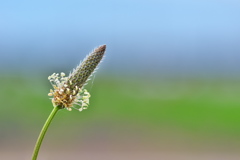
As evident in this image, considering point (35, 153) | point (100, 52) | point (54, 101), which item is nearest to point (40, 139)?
point (35, 153)

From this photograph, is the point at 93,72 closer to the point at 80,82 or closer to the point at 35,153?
the point at 80,82

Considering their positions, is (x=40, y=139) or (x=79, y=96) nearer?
(x=40, y=139)

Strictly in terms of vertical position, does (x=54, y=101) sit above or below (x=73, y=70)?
below

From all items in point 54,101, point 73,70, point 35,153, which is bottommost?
point 35,153

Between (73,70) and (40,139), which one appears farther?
(73,70)

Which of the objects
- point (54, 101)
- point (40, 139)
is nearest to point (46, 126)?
point (40, 139)

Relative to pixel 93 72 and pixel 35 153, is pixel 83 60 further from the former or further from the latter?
pixel 35 153
